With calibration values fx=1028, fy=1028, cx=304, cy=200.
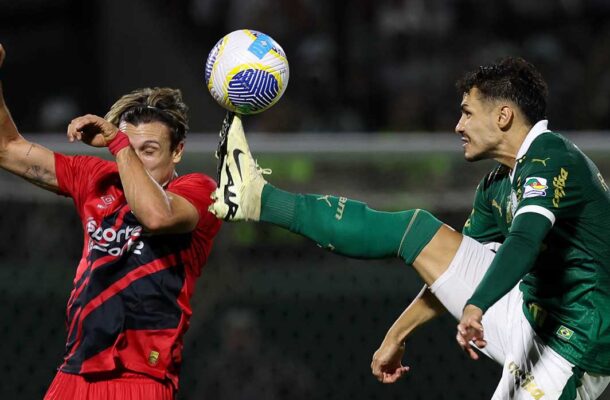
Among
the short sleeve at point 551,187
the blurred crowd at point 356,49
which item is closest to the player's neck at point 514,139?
the short sleeve at point 551,187

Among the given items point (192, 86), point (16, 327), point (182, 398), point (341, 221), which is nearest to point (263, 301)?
point (182, 398)

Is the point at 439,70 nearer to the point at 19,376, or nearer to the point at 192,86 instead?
the point at 192,86

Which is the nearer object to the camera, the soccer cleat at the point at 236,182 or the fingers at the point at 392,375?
the soccer cleat at the point at 236,182

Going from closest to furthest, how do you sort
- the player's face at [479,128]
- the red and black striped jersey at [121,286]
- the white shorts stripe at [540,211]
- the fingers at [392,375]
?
the white shorts stripe at [540,211] → the red and black striped jersey at [121,286] → the player's face at [479,128] → the fingers at [392,375]

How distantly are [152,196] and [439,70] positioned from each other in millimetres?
6109

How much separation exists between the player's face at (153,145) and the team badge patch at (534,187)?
4.50ft

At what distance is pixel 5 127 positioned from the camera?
389 cm

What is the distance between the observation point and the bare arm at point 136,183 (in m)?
3.59

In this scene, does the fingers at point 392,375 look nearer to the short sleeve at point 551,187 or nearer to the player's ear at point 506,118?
the short sleeve at point 551,187

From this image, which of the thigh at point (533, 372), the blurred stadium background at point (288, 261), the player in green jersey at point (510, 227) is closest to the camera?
the player in green jersey at point (510, 227)

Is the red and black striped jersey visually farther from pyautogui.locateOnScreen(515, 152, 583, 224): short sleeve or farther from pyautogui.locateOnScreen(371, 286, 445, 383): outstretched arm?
pyautogui.locateOnScreen(515, 152, 583, 224): short sleeve

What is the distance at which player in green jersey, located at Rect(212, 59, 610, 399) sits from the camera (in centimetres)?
383

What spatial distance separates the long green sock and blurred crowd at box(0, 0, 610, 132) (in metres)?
4.94

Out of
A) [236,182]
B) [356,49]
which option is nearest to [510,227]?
[236,182]
